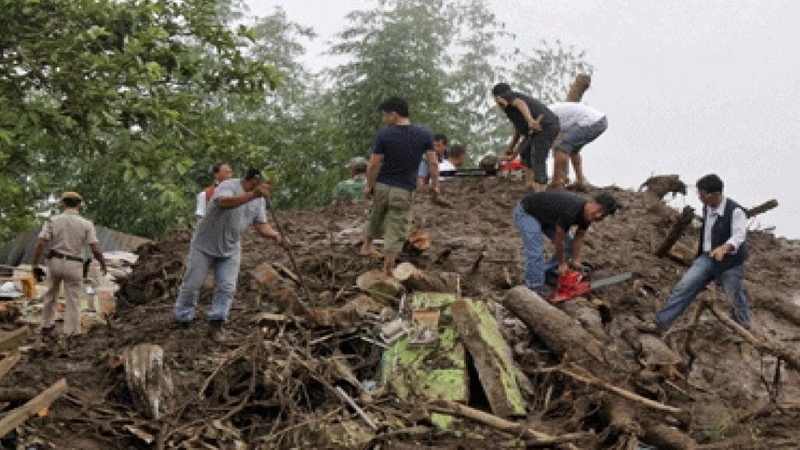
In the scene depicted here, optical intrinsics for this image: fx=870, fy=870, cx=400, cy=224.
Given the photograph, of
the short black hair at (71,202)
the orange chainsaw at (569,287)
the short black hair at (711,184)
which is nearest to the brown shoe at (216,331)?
the short black hair at (71,202)

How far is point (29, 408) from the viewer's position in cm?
546

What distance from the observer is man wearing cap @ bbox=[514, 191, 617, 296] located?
784 cm

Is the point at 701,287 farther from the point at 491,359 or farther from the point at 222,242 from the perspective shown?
the point at 222,242

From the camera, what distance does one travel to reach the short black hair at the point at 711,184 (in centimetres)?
782

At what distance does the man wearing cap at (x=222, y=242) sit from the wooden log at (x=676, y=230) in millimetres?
4853

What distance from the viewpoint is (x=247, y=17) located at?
1149 inches

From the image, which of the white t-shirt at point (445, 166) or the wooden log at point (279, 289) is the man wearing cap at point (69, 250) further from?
the white t-shirt at point (445, 166)

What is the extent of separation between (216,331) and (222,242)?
31.2 inches

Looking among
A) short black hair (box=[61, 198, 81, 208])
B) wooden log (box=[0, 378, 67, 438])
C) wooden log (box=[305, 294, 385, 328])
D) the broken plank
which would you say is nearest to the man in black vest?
the broken plank

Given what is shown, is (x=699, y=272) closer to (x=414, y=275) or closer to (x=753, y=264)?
(x=414, y=275)

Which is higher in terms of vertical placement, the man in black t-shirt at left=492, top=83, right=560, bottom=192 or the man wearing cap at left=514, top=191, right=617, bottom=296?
the man in black t-shirt at left=492, top=83, right=560, bottom=192

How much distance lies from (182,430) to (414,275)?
2708 mm

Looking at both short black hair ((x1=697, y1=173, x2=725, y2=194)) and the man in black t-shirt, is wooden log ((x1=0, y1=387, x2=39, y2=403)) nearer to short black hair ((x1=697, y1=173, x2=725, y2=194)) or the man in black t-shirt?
short black hair ((x1=697, y1=173, x2=725, y2=194))

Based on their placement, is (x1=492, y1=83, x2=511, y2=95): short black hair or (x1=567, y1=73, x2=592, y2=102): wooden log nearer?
Answer: (x1=492, y1=83, x2=511, y2=95): short black hair
